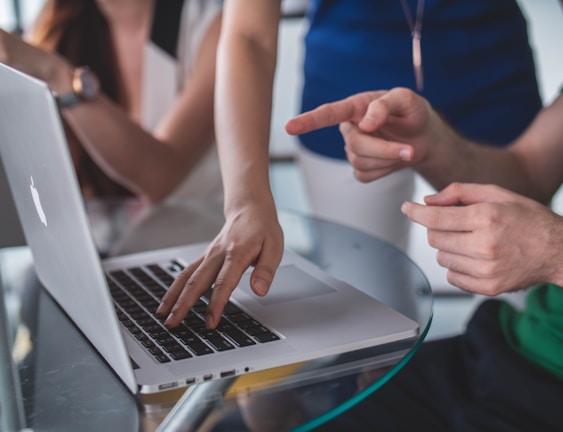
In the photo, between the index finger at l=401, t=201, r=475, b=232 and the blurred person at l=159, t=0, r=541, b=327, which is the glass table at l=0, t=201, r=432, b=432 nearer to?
the index finger at l=401, t=201, r=475, b=232

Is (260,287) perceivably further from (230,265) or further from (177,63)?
(177,63)

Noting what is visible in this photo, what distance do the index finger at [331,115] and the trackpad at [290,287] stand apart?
0.61ft

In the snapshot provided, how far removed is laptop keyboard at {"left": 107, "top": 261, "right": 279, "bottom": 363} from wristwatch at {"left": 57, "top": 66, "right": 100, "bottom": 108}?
2.34 feet

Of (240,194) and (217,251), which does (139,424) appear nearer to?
(217,251)

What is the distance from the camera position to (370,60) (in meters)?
1.76

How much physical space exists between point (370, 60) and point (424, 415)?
809 millimetres

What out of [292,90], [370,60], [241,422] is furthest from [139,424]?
[292,90]

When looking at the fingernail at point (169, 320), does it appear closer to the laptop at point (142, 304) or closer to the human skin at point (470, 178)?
the laptop at point (142, 304)

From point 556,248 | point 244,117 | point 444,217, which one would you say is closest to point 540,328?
point 556,248

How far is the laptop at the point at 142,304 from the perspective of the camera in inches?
30.7

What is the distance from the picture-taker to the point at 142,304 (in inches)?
40.7

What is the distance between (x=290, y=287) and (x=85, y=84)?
2.78 ft

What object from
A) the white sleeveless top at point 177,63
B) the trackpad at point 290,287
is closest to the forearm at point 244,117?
the trackpad at point 290,287

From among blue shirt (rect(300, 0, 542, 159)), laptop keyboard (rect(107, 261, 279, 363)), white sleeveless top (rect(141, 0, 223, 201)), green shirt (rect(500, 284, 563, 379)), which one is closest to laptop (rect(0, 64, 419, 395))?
laptop keyboard (rect(107, 261, 279, 363))
